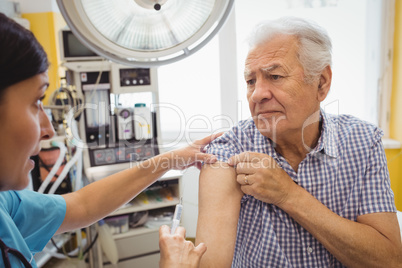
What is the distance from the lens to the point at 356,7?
2838mm

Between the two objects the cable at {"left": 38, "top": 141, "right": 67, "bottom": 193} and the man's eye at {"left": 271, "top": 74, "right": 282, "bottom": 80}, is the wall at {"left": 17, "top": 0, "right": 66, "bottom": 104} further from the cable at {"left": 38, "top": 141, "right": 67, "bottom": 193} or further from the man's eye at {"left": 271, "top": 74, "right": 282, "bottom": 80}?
the man's eye at {"left": 271, "top": 74, "right": 282, "bottom": 80}

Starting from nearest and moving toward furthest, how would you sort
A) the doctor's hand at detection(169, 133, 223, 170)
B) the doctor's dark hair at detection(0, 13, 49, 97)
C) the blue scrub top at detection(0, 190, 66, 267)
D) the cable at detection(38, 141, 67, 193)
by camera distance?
the doctor's dark hair at detection(0, 13, 49, 97) < the blue scrub top at detection(0, 190, 66, 267) < the doctor's hand at detection(169, 133, 223, 170) < the cable at detection(38, 141, 67, 193)

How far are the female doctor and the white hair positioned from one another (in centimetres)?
45

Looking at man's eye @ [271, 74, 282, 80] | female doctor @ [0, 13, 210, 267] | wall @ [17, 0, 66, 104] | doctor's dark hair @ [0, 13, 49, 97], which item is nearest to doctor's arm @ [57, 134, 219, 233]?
female doctor @ [0, 13, 210, 267]

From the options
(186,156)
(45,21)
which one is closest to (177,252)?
(186,156)

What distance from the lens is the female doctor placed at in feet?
2.11

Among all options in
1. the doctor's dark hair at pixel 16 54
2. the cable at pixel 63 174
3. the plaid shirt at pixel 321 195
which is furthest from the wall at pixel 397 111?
the doctor's dark hair at pixel 16 54

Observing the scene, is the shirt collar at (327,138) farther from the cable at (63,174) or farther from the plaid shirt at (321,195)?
the cable at (63,174)

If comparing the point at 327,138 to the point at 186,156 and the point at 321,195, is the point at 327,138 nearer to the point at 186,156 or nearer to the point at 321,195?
the point at 321,195

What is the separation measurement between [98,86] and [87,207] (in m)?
1.18

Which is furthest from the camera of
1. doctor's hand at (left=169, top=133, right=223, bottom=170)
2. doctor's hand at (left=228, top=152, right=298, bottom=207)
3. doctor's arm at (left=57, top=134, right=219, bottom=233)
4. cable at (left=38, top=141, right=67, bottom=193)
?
cable at (left=38, top=141, right=67, bottom=193)

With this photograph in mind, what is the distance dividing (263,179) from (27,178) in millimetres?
657

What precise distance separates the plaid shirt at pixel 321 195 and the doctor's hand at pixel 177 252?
0.31m

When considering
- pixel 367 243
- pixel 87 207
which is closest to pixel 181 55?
pixel 87 207
